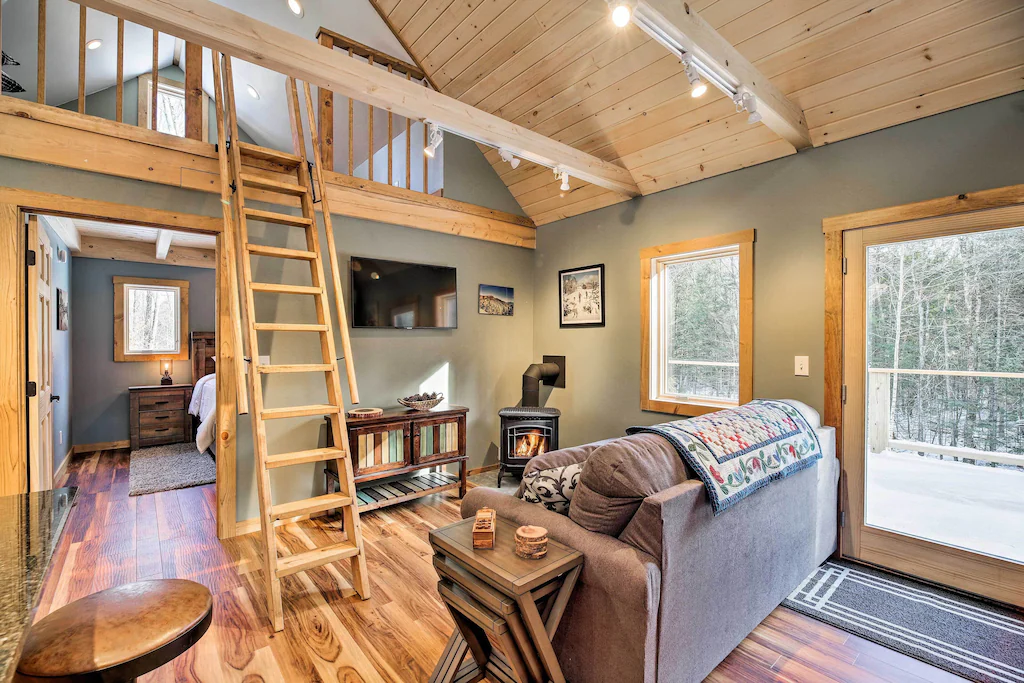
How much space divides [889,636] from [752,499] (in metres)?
0.93

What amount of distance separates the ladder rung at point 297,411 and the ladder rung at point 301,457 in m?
0.20

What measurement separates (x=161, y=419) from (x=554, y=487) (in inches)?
247

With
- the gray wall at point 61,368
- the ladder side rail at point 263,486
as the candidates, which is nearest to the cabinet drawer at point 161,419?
the gray wall at point 61,368

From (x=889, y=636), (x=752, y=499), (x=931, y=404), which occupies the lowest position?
(x=889, y=636)

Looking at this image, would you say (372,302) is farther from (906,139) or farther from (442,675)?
(906,139)

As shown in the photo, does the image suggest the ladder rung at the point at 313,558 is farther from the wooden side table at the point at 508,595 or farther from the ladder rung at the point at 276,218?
the ladder rung at the point at 276,218

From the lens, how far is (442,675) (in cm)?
180

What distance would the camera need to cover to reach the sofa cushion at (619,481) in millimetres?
1611

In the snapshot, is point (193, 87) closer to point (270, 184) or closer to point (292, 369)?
point (270, 184)

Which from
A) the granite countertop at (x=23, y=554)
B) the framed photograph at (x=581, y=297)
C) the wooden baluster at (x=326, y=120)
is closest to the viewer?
the granite countertop at (x=23, y=554)

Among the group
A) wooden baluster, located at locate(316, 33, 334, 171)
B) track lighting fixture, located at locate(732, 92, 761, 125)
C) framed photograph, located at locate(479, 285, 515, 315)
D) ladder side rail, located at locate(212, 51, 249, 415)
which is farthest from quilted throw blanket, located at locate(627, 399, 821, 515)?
wooden baluster, located at locate(316, 33, 334, 171)

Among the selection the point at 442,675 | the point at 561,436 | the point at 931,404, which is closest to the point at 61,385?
the point at 561,436

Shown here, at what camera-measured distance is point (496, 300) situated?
15.6 feet

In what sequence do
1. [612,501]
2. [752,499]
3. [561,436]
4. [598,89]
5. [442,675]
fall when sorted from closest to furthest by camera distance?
1. [612,501]
2. [442,675]
3. [752,499]
4. [598,89]
5. [561,436]
